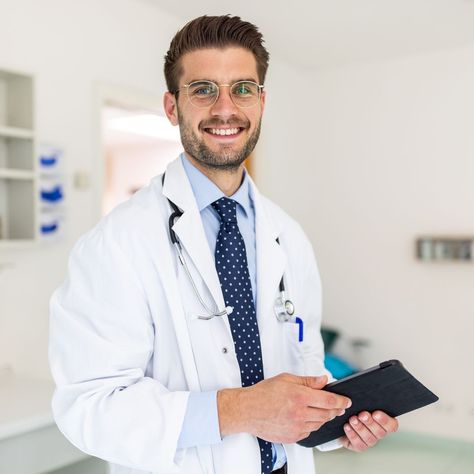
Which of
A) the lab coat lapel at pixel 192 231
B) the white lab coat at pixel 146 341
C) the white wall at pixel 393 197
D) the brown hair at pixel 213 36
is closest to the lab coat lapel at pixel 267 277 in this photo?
the white lab coat at pixel 146 341

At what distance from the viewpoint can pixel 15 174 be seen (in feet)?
8.38

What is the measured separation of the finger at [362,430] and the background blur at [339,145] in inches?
67.7

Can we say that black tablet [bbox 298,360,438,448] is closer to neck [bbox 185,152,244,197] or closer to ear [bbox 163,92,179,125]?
neck [bbox 185,152,244,197]

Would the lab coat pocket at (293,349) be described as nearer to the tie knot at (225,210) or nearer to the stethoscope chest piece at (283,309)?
the stethoscope chest piece at (283,309)

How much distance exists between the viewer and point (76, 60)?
312 centimetres

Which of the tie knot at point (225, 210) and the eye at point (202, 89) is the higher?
the eye at point (202, 89)

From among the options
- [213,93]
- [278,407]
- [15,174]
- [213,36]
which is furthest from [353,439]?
[15,174]

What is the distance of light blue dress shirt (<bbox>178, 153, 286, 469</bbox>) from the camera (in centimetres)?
110

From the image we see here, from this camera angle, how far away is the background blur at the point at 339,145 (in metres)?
2.96

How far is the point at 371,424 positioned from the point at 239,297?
35cm

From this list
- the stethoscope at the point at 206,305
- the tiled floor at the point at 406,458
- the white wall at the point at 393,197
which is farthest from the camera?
the white wall at the point at 393,197

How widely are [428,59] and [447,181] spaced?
2.80 ft

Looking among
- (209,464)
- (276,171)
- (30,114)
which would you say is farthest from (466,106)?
(209,464)

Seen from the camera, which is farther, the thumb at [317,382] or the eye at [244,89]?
the eye at [244,89]
